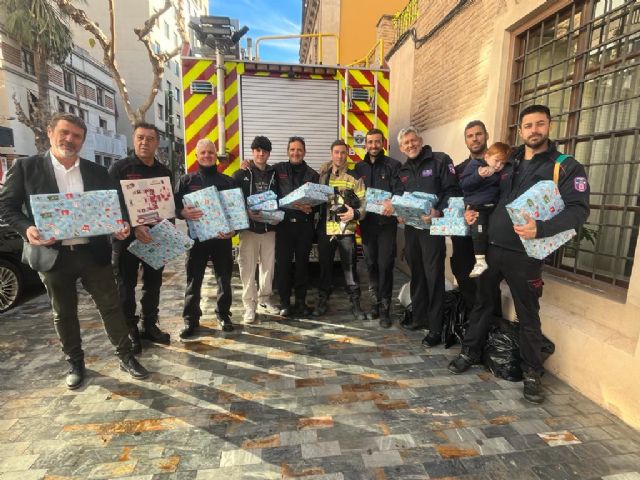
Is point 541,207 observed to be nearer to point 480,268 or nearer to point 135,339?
point 480,268

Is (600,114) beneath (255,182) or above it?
above

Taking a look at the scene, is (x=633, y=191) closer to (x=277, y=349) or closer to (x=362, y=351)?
(x=362, y=351)

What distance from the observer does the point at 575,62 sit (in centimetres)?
337

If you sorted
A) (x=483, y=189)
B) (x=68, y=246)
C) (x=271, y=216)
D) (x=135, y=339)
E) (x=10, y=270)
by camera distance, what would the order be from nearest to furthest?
(x=68, y=246)
(x=483, y=189)
(x=135, y=339)
(x=271, y=216)
(x=10, y=270)

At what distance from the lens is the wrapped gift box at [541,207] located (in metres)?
2.49

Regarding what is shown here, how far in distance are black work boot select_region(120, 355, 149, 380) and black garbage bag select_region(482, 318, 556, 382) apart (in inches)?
114

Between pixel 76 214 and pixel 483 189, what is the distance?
3075mm

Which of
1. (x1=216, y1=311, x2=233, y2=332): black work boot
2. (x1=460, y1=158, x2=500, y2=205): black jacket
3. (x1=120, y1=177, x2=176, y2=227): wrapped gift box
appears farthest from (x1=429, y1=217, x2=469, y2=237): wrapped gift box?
(x1=120, y1=177, x2=176, y2=227): wrapped gift box

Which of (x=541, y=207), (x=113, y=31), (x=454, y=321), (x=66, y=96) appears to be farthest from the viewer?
(x=66, y=96)

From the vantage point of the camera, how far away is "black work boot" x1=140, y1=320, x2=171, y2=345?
3.74 metres

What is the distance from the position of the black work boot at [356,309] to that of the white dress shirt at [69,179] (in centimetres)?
283

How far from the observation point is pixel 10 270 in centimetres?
472

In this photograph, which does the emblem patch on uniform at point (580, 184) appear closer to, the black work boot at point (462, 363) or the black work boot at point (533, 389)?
the black work boot at point (533, 389)

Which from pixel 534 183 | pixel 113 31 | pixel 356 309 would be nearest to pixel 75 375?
pixel 356 309
